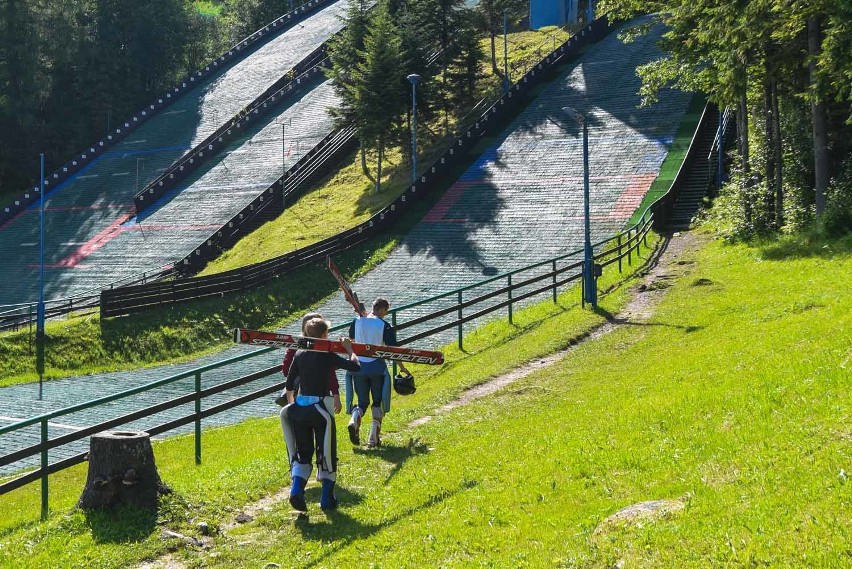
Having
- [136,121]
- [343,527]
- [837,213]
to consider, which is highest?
[136,121]

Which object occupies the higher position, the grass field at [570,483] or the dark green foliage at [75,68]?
the dark green foliage at [75,68]

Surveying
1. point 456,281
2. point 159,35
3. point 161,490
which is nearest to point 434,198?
point 456,281

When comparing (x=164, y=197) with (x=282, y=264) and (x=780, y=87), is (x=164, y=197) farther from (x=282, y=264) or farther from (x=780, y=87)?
(x=780, y=87)

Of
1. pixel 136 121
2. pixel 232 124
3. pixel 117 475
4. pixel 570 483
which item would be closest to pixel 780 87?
pixel 570 483

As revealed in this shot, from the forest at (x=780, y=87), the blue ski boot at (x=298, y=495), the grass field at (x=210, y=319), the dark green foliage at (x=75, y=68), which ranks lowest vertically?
the grass field at (x=210, y=319)

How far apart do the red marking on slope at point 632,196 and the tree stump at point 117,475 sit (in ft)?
97.4

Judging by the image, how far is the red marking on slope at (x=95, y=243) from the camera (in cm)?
4519

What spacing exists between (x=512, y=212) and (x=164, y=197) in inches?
920

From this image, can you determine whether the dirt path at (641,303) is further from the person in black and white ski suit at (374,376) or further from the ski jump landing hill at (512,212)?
the ski jump landing hill at (512,212)

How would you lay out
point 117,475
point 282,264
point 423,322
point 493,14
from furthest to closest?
point 493,14 → point 282,264 → point 423,322 → point 117,475

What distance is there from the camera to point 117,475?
8.26 m

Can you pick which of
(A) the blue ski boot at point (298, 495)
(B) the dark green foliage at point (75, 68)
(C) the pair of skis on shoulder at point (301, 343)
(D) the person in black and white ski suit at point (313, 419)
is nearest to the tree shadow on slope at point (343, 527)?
(A) the blue ski boot at point (298, 495)

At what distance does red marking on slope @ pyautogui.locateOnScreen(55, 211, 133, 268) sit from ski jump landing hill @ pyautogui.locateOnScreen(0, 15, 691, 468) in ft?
59.8

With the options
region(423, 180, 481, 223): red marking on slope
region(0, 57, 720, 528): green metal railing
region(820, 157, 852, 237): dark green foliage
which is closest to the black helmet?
region(0, 57, 720, 528): green metal railing
